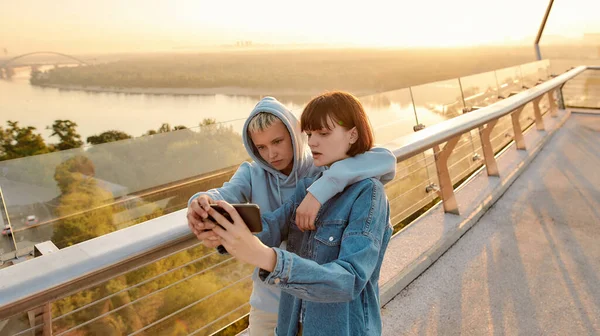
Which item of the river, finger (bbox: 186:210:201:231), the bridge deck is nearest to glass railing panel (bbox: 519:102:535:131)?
the bridge deck

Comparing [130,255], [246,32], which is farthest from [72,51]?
[130,255]

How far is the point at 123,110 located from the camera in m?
19.4

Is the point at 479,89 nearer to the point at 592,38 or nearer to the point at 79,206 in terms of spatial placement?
the point at 79,206

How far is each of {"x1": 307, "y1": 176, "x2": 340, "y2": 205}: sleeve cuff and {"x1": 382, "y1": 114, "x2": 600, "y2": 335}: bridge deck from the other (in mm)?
1073

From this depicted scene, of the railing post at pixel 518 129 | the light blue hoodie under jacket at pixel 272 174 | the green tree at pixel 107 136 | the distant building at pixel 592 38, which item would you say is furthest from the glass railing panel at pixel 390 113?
the green tree at pixel 107 136

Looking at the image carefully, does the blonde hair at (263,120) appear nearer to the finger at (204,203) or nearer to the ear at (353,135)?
the ear at (353,135)

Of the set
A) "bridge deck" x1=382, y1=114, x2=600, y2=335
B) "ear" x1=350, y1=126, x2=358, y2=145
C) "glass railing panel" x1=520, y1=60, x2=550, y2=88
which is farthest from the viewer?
"glass railing panel" x1=520, y1=60, x2=550, y2=88

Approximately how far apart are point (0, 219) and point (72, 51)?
19.3m

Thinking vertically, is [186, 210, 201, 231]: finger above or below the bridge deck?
above

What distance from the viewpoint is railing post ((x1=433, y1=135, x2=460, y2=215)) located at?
274 cm

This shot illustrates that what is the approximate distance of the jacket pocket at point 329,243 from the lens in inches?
40.7

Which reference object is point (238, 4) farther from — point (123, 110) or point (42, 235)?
point (42, 235)

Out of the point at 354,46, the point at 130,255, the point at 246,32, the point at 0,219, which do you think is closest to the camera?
the point at 130,255

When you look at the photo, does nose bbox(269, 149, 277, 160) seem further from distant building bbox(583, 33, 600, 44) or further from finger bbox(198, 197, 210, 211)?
distant building bbox(583, 33, 600, 44)
